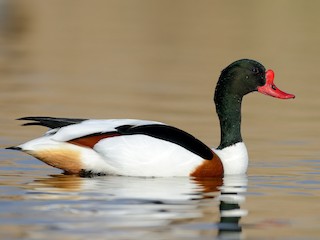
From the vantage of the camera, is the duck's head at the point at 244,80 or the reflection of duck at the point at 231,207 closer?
the reflection of duck at the point at 231,207

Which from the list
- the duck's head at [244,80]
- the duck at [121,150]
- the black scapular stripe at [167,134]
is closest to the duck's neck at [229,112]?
the duck's head at [244,80]

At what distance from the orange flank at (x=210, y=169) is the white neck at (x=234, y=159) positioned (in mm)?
118

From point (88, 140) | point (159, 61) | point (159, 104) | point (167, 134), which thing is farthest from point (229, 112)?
point (159, 61)

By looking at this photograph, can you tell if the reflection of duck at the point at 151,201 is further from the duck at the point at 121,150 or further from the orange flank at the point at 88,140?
the orange flank at the point at 88,140

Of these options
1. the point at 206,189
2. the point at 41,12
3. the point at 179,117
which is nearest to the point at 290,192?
the point at 206,189

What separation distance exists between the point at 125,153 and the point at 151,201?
4.21ft

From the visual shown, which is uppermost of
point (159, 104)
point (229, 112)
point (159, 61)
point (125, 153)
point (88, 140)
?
point (159, 61)

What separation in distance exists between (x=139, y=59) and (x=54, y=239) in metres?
15.4

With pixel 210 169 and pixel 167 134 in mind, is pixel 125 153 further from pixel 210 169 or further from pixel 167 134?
pixel 210 169

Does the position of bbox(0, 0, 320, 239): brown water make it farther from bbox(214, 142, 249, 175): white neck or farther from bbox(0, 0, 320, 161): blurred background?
bbox(214, 142, 249, 175): white neck

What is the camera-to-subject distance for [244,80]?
1316 centimetres

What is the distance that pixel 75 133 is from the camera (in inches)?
485

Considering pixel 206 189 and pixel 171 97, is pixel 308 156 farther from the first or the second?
pixel 171 97

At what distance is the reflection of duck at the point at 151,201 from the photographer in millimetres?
10031
